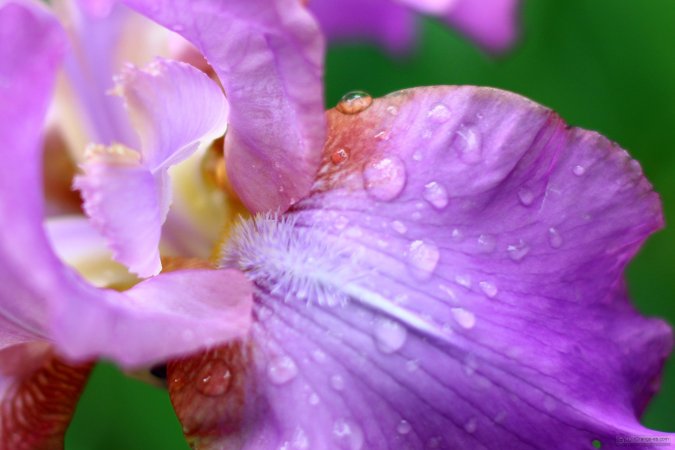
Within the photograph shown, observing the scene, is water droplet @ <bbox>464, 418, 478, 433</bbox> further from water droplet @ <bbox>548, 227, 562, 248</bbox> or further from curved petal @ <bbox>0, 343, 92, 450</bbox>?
curved petal @ <bbox>0, 343, 92, 450</bbox>

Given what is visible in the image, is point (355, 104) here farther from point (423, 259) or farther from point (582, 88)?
point (582, 88)

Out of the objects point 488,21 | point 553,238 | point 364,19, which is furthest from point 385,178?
point 364,19

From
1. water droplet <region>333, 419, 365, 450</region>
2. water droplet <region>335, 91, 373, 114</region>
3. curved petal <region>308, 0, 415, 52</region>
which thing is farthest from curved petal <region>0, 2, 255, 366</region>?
curved petal <region>308, 0, 415, 52</region>

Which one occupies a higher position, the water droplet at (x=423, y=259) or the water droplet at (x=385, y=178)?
the water droplet at (x=385, y=178)

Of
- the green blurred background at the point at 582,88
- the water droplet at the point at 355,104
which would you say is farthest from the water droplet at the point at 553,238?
the green blurred background at the point at 582,88

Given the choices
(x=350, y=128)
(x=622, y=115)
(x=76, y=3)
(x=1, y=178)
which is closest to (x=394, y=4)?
(x=622, y=115)

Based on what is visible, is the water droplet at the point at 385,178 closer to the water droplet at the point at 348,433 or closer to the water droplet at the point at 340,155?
the water droplet at the point at 340,155
